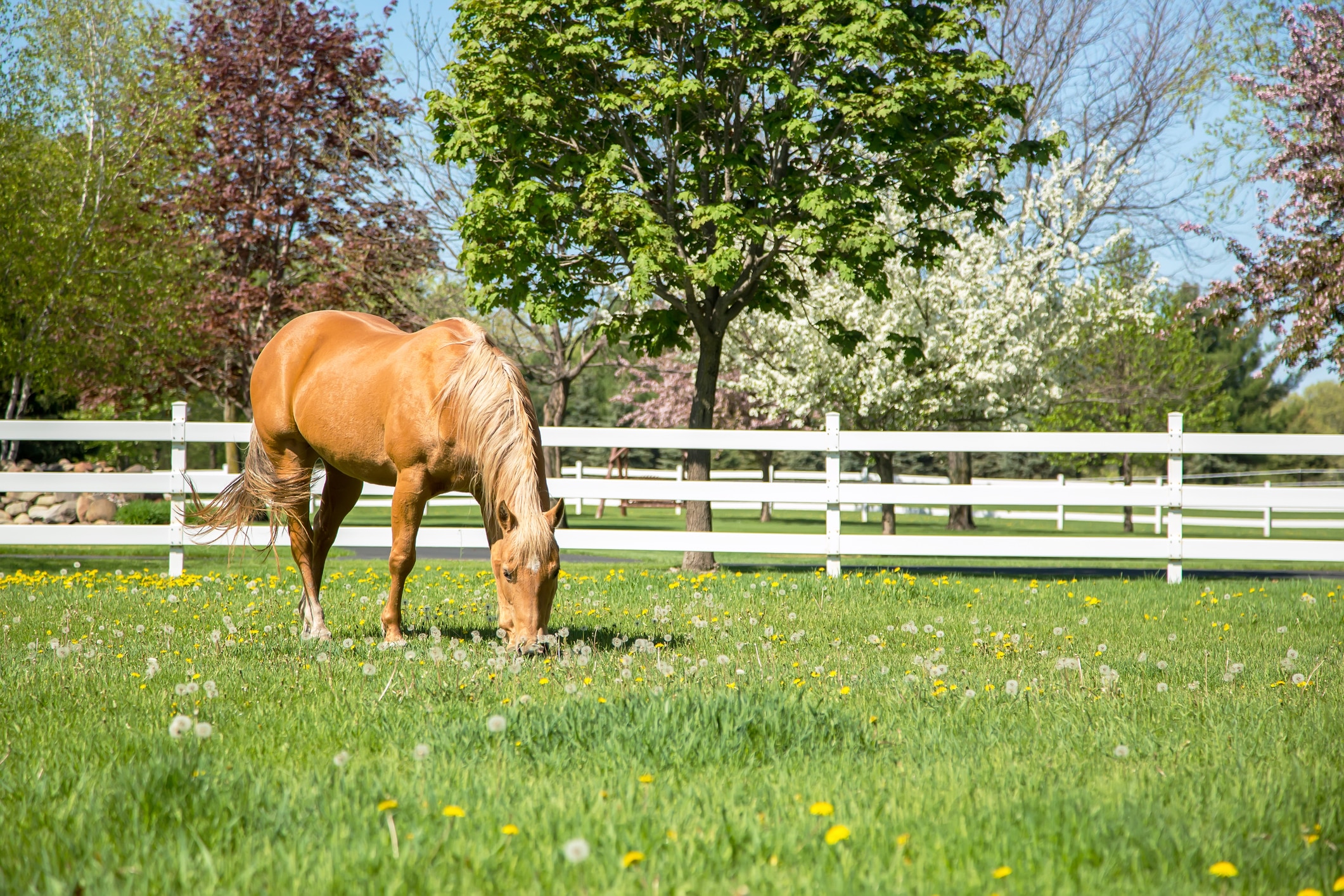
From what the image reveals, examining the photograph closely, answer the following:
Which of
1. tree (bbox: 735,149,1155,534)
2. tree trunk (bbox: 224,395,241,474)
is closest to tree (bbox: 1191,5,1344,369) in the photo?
tree (bbox: 735,149,1155,534)

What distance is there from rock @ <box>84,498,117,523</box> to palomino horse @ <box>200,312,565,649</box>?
14481 mm

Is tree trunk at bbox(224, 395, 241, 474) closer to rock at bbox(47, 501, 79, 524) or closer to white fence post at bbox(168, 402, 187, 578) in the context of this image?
rock at bbox(47, 501, 79, 524)

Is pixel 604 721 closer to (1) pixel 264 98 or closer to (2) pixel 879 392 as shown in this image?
(2) pixel 879 392

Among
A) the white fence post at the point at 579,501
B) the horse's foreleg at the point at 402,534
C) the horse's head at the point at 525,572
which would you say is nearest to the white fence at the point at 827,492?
the horse's foreleg at the point at 402,534

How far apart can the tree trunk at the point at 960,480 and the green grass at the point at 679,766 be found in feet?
59.0

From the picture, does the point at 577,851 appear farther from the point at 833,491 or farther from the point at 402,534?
the point at 833,491

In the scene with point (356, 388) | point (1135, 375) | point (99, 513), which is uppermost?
point (1135, 375)

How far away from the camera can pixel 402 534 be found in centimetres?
595

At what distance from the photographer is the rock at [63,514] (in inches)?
752

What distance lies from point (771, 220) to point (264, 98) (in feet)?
47.4

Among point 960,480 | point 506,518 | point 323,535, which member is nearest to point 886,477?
point 960,480

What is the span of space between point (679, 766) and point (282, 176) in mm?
20707

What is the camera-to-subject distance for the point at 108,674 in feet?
15.2

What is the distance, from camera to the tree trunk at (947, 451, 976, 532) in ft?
78.8
